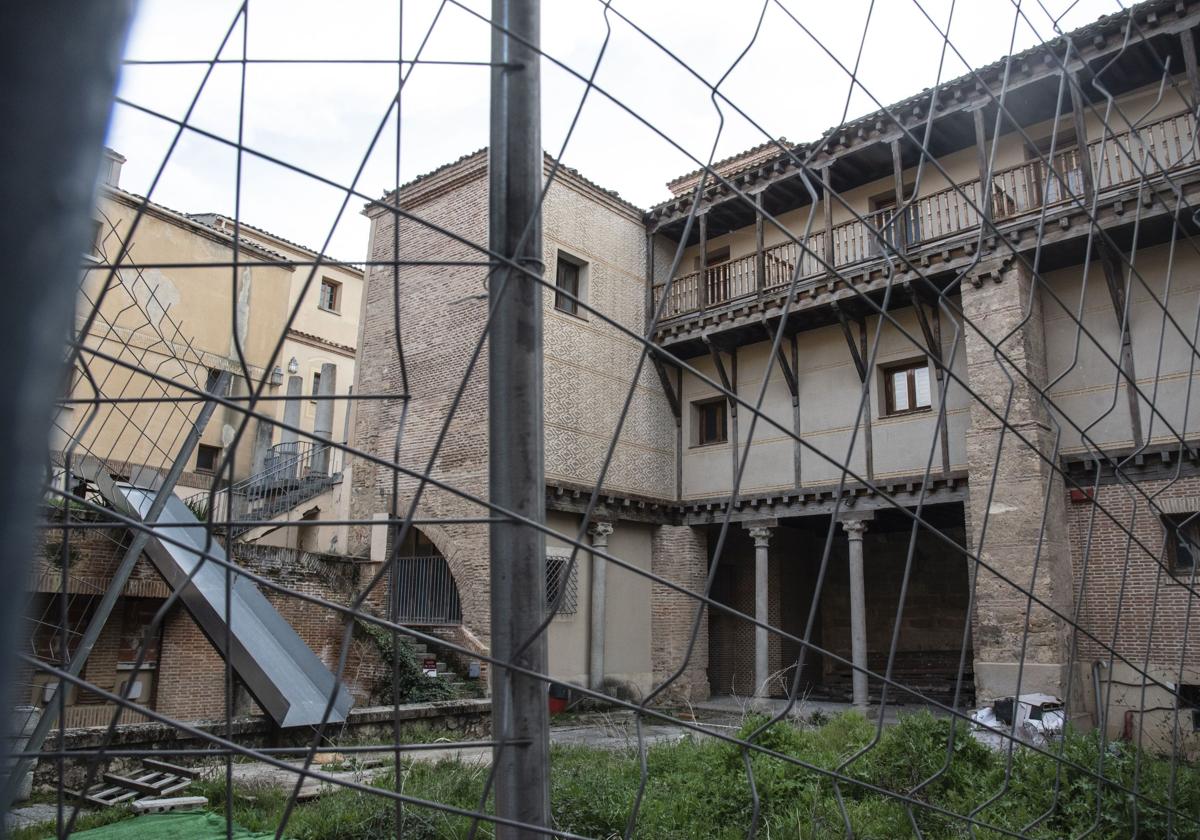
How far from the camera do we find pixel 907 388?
42.7 ft

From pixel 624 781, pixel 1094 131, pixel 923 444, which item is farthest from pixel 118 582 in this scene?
pixel 1094 131

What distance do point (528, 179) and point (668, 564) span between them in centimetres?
1370

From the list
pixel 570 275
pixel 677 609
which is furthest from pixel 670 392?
pixel 677 609

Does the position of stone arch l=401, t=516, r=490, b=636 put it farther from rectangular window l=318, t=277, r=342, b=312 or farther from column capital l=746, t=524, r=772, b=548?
rectangular window l=318, t=277, r=342, b=312

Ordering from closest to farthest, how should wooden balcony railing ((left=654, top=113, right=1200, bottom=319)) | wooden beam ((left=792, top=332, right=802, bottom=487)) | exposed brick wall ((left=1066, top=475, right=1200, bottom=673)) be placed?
exposed brick wall ((left=1066, top=475, right=1200, bottom=673)), wooden balcony railing ((left=654, top=113, right=1200, bottom=319)), wooden beam ((left=792, top=332, right=802, bottom=487))

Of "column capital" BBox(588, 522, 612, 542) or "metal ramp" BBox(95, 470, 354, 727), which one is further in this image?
"column capital" BBox(588, 522, 612, 542)

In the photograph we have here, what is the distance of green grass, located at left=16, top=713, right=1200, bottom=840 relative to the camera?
368cm

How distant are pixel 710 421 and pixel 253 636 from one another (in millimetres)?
9287

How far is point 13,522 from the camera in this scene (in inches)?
11.2

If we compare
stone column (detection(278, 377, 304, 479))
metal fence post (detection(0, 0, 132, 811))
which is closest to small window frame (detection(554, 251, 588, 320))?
stone column (detection(278, 377, 304, 479))

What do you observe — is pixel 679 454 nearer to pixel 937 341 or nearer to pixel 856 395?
pixel 856 395

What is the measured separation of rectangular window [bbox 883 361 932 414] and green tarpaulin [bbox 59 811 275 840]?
1076cm

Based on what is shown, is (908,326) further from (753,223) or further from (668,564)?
(668,564)

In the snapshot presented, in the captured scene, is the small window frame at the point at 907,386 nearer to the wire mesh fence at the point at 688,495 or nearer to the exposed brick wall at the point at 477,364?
the wire mesh fence at the point at 688,495
